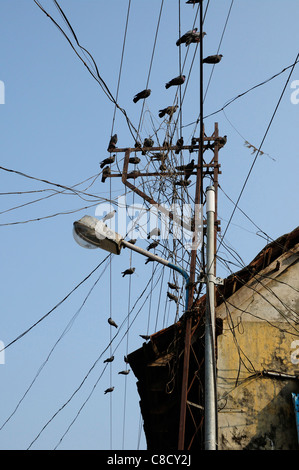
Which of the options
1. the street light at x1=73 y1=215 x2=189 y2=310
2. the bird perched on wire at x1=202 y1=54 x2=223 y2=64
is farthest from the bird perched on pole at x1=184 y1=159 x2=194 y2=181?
the street light at x1=73 y1=215 x2=189 y2=310

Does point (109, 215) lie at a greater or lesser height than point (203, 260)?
greater

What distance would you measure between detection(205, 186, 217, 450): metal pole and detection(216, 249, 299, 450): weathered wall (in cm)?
167

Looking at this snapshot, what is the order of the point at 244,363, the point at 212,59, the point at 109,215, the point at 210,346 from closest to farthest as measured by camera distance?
the point at 210,346
the point at 244,363
the point at 212,59
the point at 109,215

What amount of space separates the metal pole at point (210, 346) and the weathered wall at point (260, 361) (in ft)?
5.47

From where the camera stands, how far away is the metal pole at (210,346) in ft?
23.1

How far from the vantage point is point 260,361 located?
10422mm

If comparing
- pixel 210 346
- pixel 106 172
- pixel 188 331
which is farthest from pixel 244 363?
pixel 106 172

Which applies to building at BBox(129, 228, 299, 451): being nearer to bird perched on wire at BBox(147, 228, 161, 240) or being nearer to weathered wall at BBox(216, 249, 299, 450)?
weathered wall at BBox(216, 249, 299, 450)

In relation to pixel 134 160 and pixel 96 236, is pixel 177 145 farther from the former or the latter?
pixel 96 236

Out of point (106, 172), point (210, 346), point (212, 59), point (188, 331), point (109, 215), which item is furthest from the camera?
point (109, 215)

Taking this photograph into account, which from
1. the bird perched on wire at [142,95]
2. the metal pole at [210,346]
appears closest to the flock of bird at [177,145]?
the bird perched on wire at [142,95]

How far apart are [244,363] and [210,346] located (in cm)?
304
